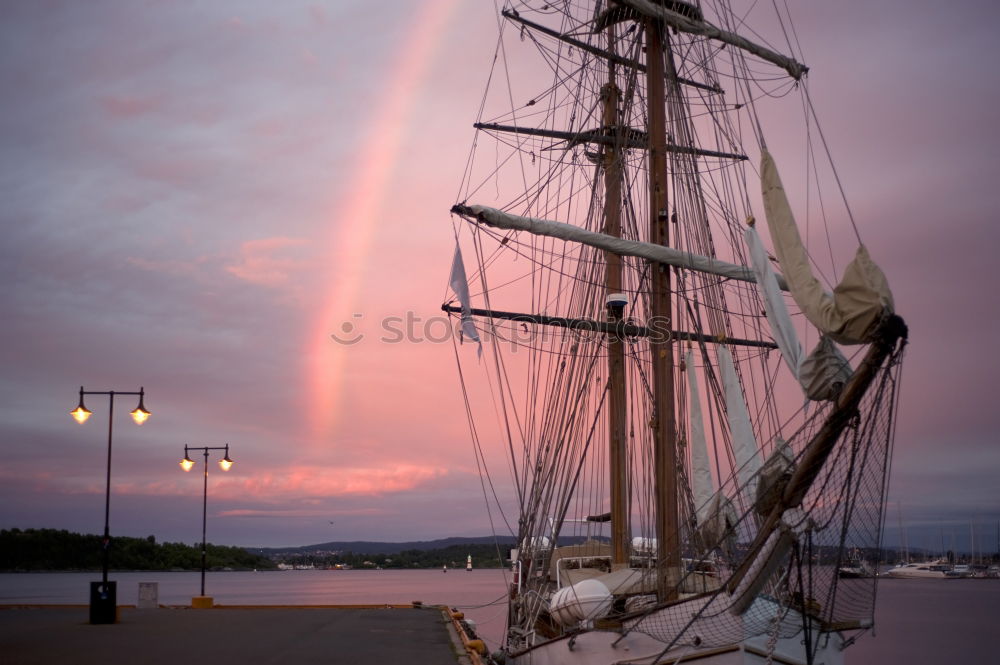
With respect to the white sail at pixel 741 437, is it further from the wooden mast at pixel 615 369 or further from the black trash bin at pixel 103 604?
the black trash bin at pixel 103 604

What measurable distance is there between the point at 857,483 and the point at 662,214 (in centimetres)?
1062

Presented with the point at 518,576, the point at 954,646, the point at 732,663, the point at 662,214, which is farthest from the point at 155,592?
the point at 954,646

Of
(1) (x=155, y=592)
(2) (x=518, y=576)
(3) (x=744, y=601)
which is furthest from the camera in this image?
(1) (x=155, y=592)

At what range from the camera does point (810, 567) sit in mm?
13352

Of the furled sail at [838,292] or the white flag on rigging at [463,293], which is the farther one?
the white flag on rigging at [463,293]

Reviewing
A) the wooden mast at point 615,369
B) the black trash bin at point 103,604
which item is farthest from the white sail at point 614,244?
the black trash bin at point 103,604

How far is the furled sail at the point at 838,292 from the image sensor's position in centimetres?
1110

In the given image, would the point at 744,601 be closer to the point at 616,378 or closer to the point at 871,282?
the point at 871,282

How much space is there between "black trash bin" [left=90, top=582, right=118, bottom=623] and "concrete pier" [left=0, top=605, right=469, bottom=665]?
1.44 ft

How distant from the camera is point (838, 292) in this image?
1140 cm

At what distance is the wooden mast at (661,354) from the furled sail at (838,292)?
6731 mm

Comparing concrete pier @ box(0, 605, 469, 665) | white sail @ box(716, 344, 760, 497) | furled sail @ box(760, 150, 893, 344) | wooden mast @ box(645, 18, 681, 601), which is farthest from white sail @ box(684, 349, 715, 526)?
furled sail @ box(760, 150, 893, 344)

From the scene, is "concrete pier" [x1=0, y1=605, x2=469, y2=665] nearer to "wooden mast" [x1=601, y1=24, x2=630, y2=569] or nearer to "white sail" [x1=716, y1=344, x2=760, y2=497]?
"wooden mast" [x1=601, y1=24, x2=630, y2=569]

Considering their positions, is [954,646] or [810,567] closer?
[810,567]
